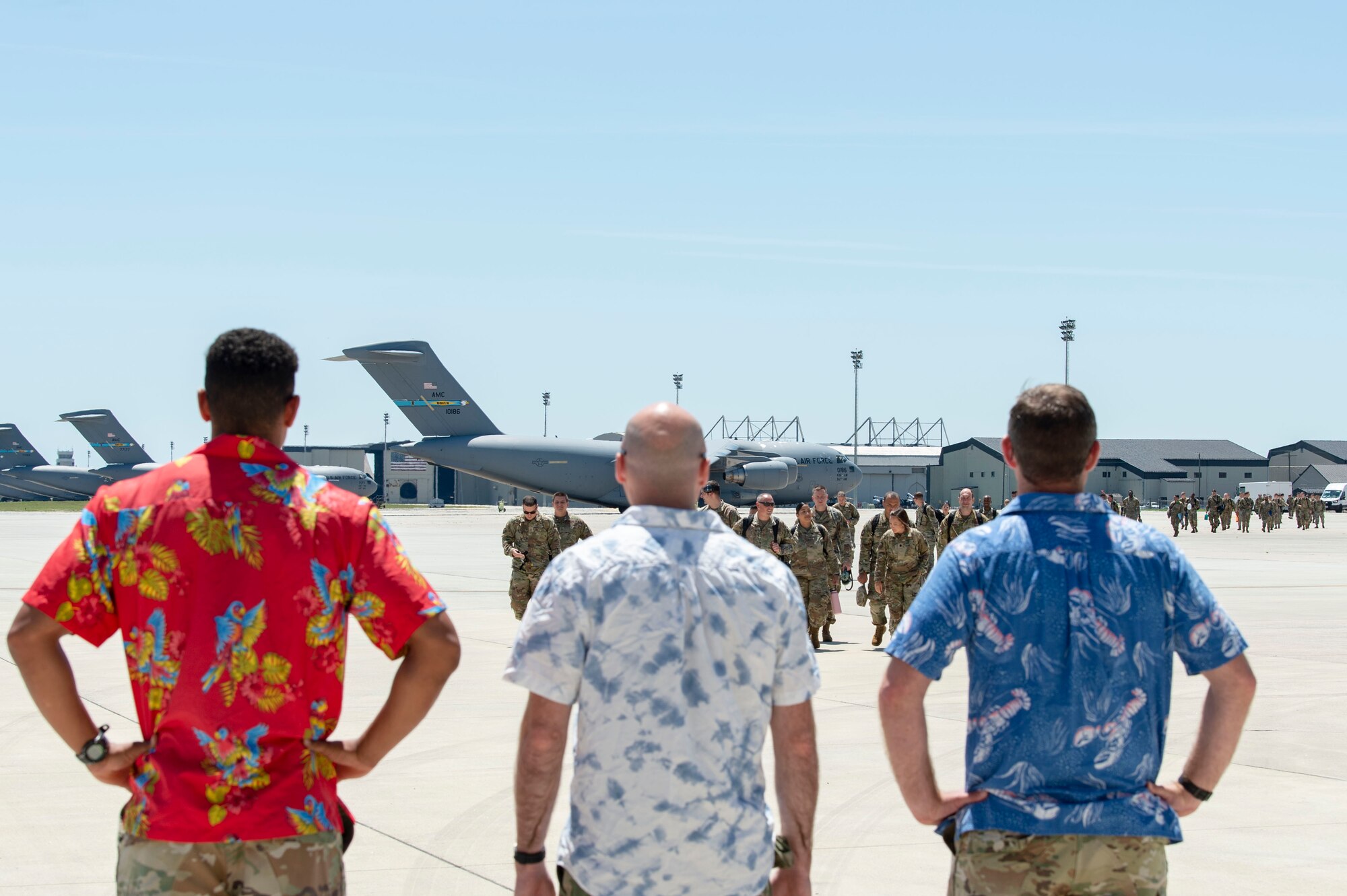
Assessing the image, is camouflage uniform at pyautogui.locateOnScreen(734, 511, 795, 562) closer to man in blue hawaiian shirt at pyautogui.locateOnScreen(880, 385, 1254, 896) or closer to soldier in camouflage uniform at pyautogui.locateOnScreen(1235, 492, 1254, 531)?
man in blue hawaiian shirt at pyautogui.locateOnScreen(880, 385, 1254, 896)

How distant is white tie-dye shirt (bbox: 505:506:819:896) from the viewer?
3.00 m

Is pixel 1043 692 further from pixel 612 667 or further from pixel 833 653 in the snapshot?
pixel 833 653

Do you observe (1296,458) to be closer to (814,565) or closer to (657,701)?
(814,565)

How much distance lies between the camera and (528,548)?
14.5 meters

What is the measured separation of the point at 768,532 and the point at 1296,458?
11191 centimetres

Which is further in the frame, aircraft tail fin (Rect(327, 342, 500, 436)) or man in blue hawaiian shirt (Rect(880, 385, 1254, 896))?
aircraft tail fin (Rect(327, 342, 500, 436))

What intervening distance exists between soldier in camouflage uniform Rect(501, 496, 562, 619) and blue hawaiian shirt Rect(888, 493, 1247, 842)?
1137 cm

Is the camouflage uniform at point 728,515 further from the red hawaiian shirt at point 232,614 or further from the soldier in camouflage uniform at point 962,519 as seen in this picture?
the red hawaiian shirt at point 232,614

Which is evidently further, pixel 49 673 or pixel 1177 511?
pixel 1177 511

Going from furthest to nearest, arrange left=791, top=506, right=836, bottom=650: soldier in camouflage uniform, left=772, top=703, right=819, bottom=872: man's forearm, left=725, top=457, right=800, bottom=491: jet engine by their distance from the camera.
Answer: left=725, top=457, right=800, bottom=491: jet engine, left=791, top=506, right=836, bottom=650: soldier in camouflage uniform, left=772, top=703, right=819, bottom=872: man's forearm

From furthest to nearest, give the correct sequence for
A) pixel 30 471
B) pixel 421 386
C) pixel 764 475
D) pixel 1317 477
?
pixel 1317 477, pixel 30 471, pixel 764 475, pixel 421 386

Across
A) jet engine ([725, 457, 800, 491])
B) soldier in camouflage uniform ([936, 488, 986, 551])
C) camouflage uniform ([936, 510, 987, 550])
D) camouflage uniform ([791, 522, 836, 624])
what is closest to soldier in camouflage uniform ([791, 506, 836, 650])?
camouflage uniform ([791, 522, 836, 624])

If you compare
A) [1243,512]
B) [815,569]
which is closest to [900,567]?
[815,569]

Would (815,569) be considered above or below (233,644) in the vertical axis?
below
